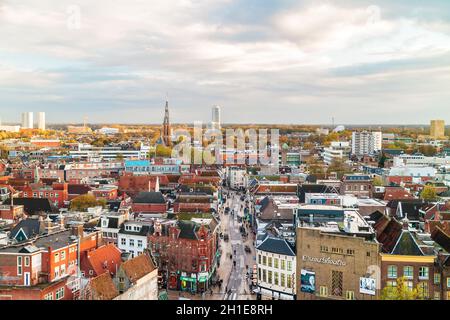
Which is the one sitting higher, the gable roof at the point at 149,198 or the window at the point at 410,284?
the gable roof at the point at 149,198

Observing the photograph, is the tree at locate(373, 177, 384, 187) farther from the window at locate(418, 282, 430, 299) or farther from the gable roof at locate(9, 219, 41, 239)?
the gable roof at locate(9, 219, 41, 239)

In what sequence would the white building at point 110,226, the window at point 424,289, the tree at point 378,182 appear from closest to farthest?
the window at point 424,289 → the white building at point 110,226 → the tree at point 378,182

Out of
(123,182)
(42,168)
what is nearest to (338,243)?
(123,182)

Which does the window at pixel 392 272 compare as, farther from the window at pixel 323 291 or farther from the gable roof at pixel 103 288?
the gable roof at pixel 103 288

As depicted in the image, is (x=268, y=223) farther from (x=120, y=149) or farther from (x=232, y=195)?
(x=120, y=149)

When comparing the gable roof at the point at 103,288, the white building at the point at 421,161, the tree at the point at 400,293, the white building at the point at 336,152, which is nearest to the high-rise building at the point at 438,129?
the white building at the point at 336,152

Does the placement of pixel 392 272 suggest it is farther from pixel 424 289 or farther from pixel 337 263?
pixel 337 263

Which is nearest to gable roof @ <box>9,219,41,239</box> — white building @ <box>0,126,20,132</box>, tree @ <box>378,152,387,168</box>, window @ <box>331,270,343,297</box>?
window @ <box>331,270,343,297</box>
